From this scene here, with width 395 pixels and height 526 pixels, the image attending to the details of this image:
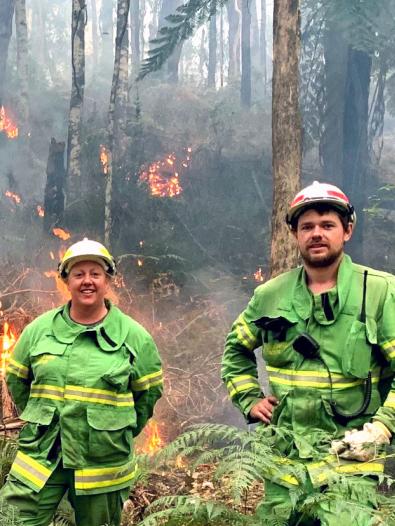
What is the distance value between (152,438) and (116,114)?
7.34 meters

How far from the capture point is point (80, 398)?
9.20 feet

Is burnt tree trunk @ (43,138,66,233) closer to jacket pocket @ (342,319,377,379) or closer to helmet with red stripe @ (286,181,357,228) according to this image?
helmet with red stripe @ (286,181,357,228)

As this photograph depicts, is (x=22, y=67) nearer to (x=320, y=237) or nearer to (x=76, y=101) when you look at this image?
(x=76, y=101)

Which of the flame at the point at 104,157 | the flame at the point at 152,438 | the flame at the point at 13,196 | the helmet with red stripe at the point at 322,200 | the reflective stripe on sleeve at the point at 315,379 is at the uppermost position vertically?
the flame at the point at 104,157

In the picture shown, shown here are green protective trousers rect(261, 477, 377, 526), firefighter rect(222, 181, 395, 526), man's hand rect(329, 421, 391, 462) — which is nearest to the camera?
green protective trousers rect(261, 477, 377, 526)

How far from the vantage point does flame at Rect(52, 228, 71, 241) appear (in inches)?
429

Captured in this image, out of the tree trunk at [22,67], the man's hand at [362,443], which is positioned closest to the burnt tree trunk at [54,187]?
the tree trunk at [22,67]

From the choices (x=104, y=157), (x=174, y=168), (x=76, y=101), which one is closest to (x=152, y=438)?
(x=104, y=157)

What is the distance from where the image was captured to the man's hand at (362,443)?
2.18 meters

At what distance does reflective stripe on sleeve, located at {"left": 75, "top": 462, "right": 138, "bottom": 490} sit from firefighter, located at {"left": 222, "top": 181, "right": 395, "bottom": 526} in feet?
2.59

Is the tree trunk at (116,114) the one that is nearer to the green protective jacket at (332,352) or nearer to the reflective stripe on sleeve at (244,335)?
the reflective stripe on sleeve at (244,335)

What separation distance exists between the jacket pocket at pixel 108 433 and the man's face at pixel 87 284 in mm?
547

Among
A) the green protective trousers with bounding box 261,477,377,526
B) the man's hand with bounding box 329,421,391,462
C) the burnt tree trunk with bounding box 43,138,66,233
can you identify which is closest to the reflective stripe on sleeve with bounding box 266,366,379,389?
the man's hand with bounding box 329,421,391,462

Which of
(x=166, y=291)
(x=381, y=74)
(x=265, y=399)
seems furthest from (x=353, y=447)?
(x=381, y=74)
